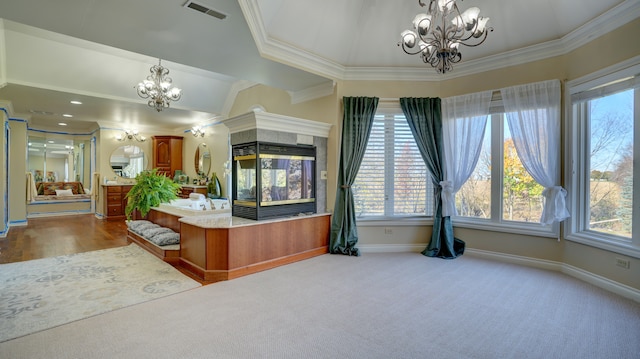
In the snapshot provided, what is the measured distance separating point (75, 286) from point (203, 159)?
5559 millimetres

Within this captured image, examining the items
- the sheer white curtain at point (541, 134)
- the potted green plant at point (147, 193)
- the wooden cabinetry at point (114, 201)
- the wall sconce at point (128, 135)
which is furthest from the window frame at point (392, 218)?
the wall sconce at point (128, 135)

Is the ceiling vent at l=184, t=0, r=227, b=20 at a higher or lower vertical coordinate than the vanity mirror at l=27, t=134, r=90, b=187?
higher

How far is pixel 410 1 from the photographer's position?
405 cm

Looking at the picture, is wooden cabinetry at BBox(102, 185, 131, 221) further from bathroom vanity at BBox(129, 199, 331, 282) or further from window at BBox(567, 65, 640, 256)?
window at BBox(567, 65, 640, 256)

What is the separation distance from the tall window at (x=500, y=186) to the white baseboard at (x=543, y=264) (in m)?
0.53

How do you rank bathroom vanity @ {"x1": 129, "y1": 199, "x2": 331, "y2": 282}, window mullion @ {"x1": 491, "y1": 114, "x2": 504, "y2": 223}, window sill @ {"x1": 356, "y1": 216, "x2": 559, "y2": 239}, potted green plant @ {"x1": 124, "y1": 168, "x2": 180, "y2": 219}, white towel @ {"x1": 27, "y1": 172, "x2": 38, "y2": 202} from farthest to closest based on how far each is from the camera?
1. white towel @ {"x1": 27, "y1": 172, "x2": 38, "y2": 202}
2. potted green plant @ {"x1": 124, "y1": 168, "x2": 180, "y2": 219}
3. window mullion @ {"x1": 491, "y1": 114, "x2": 504, "y2": 223}
4. window sill @ {"x1": 356, "y1": 216, "x2": 559, "y2": 239}
5. bathroom vanity @ {"x1": 129, "y1": 199, "x2": 331, "y2": 282}

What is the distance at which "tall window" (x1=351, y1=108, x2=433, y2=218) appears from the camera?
4.84m

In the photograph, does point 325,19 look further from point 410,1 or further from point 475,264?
point 475,264

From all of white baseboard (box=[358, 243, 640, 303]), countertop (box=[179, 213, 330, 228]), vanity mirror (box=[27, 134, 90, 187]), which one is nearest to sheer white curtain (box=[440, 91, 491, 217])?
white baseboard (box=[358, 243, 640, 303])

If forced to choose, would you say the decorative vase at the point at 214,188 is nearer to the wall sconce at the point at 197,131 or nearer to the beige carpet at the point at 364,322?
the wall sconce at the point at 197,131

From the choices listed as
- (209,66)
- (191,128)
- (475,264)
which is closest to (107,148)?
(191,128)

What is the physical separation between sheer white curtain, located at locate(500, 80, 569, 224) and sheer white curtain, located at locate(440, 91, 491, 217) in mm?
363

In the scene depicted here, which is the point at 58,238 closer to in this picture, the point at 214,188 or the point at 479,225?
the point at 214,188

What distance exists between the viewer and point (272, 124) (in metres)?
4.04
